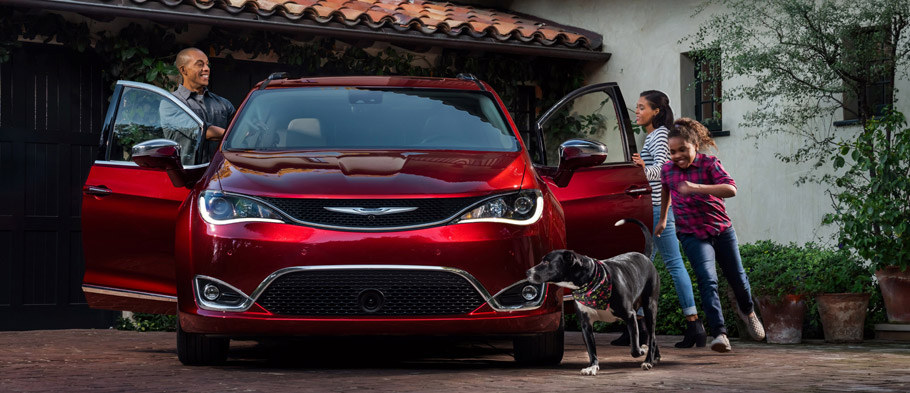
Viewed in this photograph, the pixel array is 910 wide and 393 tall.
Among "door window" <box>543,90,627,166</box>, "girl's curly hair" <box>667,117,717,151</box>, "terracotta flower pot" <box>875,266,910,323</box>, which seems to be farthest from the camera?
"door window" <box>543,90,627,166</box>

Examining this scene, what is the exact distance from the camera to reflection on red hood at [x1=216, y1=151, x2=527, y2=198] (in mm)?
5980

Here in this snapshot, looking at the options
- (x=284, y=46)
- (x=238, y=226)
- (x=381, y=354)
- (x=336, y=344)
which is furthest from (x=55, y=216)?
(x=238, y=226)

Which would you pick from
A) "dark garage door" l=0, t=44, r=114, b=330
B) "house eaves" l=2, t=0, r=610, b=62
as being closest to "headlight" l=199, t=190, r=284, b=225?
"house eaves" l=2, t=0, r=610, b=62

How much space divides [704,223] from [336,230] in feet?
10.0

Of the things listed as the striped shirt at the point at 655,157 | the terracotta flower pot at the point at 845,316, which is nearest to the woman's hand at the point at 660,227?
the striped shirt at the point at 655,157

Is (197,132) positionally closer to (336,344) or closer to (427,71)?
(336,344)

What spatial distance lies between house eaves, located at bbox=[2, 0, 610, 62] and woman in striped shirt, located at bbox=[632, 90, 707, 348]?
15.6 feet

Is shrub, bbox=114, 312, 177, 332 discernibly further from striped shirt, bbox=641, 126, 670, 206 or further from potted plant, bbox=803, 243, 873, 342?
potted plant, bbox=803, 243, 873, 342

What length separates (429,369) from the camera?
6461 millimetres

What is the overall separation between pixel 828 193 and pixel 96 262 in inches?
306

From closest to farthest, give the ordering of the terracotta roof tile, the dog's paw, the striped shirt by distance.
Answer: the dog's paw
the striped shirt
the terracotta roof tile

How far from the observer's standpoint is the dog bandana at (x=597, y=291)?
20.6 ft

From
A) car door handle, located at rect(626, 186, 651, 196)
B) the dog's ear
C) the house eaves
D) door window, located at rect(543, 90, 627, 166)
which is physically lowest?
the dog's ear

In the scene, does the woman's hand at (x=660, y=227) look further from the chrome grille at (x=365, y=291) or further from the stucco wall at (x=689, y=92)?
the stucco wall at (x=689, y=92)
